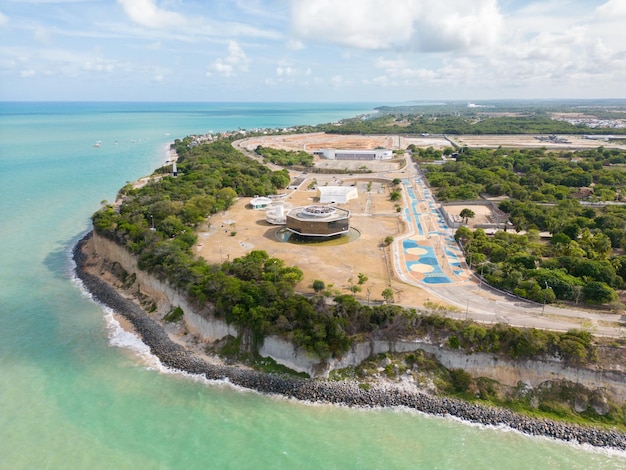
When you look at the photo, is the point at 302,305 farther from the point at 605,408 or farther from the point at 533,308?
the point at 605,408

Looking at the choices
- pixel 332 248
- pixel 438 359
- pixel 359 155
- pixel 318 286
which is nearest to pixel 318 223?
pixel 332 248

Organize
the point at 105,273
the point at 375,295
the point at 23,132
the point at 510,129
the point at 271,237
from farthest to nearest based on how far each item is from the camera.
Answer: the point at 23,132
the point at 510,129
the point at 271,237
the point at 105,273
the point at 375,295

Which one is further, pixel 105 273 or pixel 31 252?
pixel 31 252

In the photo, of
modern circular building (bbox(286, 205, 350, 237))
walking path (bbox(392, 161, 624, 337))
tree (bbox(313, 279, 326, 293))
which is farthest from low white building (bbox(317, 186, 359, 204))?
tree (bbox(313, 279, 326, 293))

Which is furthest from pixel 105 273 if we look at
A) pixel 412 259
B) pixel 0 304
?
pixel 412 259

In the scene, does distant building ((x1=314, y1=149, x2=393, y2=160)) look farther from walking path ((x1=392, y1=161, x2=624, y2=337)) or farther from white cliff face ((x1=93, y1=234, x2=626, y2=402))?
white cliff face ((x1=93, y1=234, x2=626, y2=402))

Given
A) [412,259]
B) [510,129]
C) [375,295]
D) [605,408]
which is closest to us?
[605,408]

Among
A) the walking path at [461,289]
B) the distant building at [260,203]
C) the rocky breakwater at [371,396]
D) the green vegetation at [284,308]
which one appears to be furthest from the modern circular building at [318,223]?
the rocky breakwater at [371,396]

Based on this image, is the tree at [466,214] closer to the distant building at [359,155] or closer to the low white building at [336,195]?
the low white building at [336,195]
